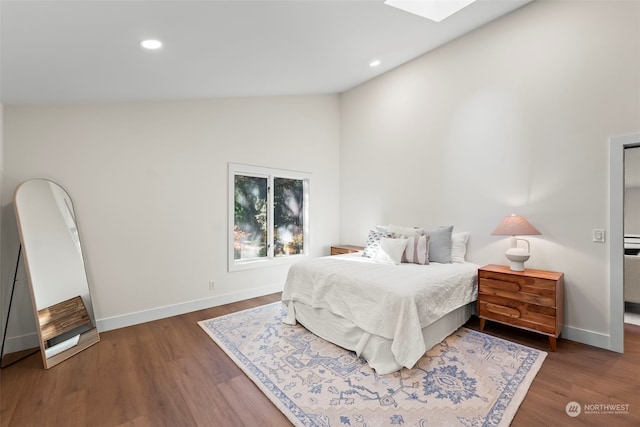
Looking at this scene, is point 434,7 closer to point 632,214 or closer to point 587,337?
point 632,214

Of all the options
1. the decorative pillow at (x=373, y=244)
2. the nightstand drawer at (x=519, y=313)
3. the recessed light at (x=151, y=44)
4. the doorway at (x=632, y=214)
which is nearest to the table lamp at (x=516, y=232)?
the nightstand drawer at (x=519, y=313)

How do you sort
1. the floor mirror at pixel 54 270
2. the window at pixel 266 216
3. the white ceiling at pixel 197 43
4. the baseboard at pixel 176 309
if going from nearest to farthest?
the white ceiling at pixel 197 43, the floor mirror at pixel 54 270, the baseboard at pixel 176 309, the window at pixel 266 216

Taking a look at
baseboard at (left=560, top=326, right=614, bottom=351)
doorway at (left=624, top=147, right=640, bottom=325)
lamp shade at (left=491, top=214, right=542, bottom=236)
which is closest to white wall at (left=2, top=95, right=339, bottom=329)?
lamp shade at (left=491, top=214, right=542, bottom=236)

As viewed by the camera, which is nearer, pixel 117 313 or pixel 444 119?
pixel 117 313

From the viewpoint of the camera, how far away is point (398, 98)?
4.36 meters

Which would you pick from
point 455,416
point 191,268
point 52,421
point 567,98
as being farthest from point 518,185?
point 52,421

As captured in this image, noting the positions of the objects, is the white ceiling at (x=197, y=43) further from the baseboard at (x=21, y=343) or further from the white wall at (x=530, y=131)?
the baseboard at (x=21, y=343)

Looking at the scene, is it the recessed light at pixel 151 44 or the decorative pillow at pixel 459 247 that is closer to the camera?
the recessed light at pixel 151 44

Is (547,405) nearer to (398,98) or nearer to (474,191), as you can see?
(474,191)

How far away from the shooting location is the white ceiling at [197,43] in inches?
67.1

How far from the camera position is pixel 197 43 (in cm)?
229

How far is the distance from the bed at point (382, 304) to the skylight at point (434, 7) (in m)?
2.65

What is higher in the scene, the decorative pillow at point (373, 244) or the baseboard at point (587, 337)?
the decorative pillow at point (373, 244)

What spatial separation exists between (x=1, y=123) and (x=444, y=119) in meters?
4.66
